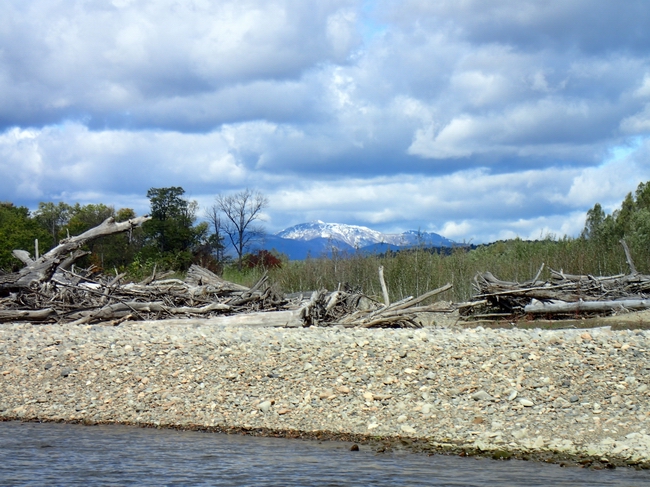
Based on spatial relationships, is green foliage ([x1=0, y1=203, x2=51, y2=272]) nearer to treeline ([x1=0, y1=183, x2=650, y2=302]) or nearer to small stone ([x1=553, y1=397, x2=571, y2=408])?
treeline ([x1=0, y1=183, x2=650, y2=302])

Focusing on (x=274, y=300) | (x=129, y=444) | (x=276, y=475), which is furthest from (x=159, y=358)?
(x=274, y=300)

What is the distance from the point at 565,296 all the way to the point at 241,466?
1347 centimetres

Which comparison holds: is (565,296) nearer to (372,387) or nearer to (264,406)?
(372,387)

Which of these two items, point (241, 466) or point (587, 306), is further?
point (587, 306)

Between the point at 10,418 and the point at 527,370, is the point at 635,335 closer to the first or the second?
the point at 527,370

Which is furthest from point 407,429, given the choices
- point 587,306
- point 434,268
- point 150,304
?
point 434,268

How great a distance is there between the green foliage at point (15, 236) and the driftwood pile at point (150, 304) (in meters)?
22.7

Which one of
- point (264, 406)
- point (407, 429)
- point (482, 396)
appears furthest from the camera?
point (264, 406)

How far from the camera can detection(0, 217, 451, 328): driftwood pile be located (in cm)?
1382

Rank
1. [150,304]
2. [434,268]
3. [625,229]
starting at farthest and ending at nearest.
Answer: [625,229] → [434,268] → [150,304]

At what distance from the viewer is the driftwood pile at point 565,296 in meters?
17.4

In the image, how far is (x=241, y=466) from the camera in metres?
6.46

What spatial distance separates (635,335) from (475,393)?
389 centimetres

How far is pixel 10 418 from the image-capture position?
28.0 feet
